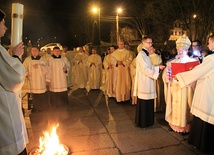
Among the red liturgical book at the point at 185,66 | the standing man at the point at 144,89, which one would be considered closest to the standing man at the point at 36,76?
the standing man at the point at 144,89

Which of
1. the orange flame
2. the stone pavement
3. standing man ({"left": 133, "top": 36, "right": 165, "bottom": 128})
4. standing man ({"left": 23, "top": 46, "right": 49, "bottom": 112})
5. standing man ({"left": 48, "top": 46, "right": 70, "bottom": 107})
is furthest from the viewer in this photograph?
standing man ({"left": 48, "top": 46, "right": 70, "bottom": 107})

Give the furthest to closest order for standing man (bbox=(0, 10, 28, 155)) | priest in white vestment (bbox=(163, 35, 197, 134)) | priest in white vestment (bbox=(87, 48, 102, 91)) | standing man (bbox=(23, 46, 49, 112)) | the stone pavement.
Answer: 1. priest in white vestment (bbox=(87, 48, 102, 91))
2. standing man (bbox=(23, 46, 49, 112))
3. priest in white vestment (bbox=(163, 35, 197, 134))
4. the stone pavement
5. standing man (bbox=(0, 10, 28, 155))

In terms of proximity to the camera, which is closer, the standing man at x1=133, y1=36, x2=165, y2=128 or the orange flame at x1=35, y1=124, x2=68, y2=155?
the orange flame at x1=35, y1=124, x2=68, y2=155

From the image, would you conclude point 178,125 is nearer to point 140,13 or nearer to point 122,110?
point 122,110

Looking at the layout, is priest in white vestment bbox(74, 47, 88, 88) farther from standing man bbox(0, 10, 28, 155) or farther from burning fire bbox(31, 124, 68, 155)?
standing man bbox(0, 10, 28, 155)

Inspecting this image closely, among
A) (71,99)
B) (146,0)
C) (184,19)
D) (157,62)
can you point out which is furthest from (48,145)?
(146,0)

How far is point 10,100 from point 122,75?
19.0ft

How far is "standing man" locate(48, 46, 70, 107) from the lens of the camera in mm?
7672

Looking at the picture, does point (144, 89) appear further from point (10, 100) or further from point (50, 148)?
point (10, 100)

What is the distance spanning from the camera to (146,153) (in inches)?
172

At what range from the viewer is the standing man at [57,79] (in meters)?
7.67

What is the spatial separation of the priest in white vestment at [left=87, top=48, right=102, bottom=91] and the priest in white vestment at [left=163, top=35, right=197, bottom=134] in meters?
5.94

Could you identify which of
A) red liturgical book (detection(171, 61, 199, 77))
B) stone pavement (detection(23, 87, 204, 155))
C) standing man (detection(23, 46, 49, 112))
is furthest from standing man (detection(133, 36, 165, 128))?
standing man (detection(23, 46, 49, 112))

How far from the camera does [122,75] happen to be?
8312mm
